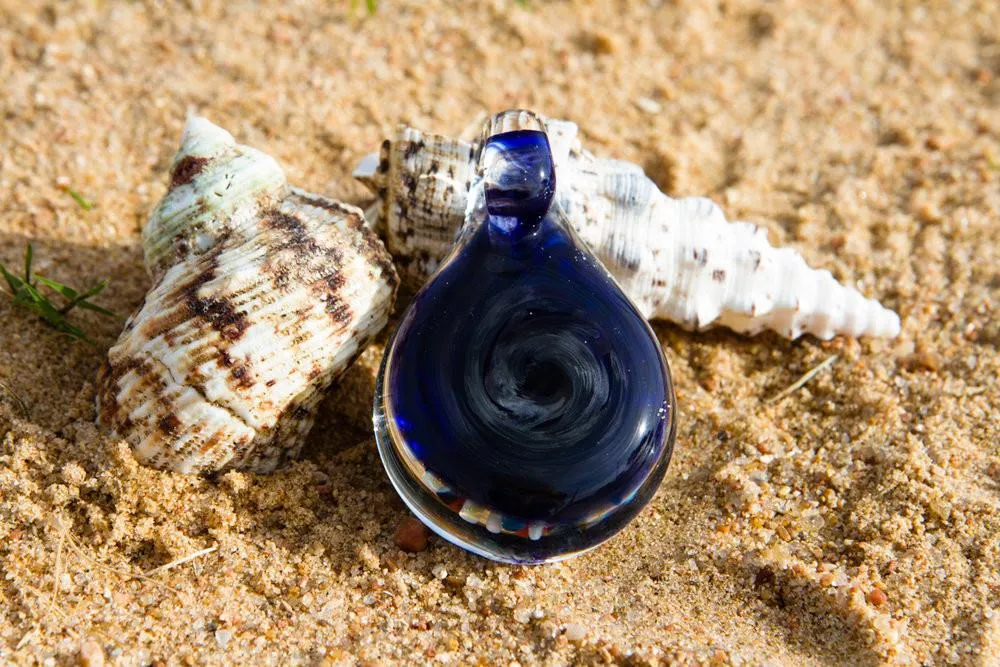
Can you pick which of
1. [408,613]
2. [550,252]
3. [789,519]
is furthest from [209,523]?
[789,519]

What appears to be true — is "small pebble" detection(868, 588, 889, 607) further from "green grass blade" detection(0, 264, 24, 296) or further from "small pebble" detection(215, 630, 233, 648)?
"green grass blade" detection(0, 264, 24, 296)

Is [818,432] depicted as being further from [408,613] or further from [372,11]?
[372,11]

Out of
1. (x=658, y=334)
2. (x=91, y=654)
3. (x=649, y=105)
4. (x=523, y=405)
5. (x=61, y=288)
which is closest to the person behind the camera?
(x=91, y=654)

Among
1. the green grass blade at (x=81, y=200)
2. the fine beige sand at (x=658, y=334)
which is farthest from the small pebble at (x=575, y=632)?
the green grass blade at (x=81, y=200)

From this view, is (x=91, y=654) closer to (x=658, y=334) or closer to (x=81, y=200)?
(x=81, y=200)

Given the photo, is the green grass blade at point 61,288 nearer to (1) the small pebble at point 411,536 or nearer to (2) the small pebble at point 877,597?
(1) the small pebble at point 411,536

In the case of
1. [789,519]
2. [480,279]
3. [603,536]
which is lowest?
[789,519]

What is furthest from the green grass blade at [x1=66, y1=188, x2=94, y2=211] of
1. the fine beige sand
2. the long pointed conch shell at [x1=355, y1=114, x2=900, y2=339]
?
the long pointed conch shell at [x1=355, y1=114, x2=900, y2=339]

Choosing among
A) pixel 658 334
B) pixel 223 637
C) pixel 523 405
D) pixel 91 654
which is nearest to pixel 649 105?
pixel 658 334
